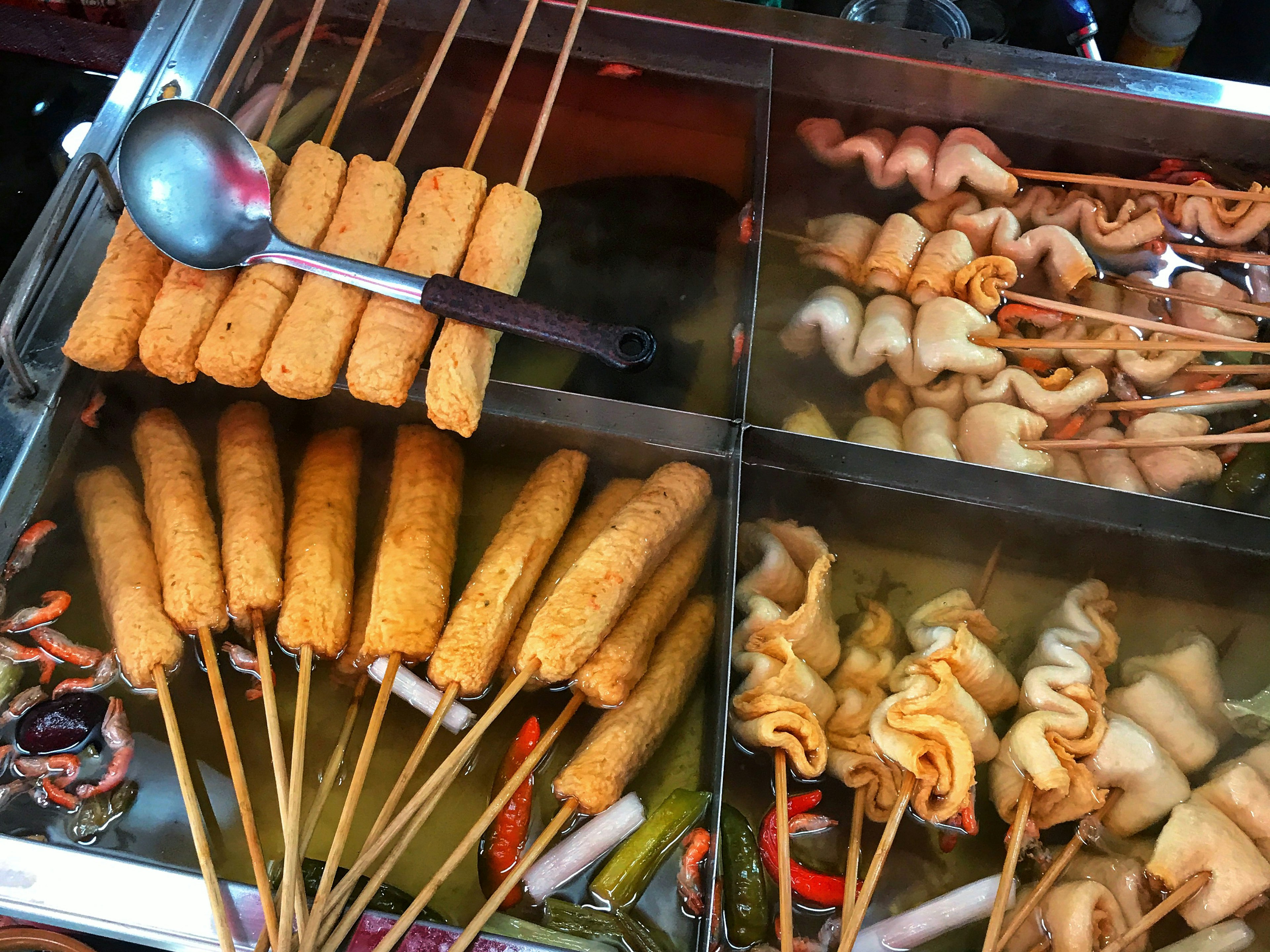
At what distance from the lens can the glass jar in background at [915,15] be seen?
3553 millimetres

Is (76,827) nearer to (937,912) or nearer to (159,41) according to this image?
(937,912)

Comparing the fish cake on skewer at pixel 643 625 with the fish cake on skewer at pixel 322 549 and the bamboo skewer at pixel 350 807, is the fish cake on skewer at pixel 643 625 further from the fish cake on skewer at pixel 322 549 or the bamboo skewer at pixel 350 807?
the fish cake on skewer at pixel 322 549

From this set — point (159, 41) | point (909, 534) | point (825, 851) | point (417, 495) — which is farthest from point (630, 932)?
point (159, 41)

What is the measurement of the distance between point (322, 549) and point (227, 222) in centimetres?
103

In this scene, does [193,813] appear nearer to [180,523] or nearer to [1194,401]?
[180,523]

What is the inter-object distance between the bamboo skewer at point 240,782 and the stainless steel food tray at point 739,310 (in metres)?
0.09

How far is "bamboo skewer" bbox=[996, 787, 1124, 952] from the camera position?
1945 millimetres

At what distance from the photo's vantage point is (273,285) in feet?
7.78

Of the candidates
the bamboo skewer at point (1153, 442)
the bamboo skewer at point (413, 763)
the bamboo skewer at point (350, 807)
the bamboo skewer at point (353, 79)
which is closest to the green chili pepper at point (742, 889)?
the bamboo skewer at point (413, 763)

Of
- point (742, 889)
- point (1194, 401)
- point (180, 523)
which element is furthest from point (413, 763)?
point (1194, 401)

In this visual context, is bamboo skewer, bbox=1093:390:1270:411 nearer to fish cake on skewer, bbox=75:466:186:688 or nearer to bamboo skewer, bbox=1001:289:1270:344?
bamboo skewer, bbox=1001:289:1270:344

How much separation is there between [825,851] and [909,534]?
111 cm

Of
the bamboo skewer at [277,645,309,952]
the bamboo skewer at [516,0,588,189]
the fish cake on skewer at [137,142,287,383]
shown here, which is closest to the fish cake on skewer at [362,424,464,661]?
the bamboo skewer at [277,645,309,952]

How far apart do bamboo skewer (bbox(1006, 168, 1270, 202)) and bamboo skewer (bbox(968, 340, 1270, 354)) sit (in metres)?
0.65
